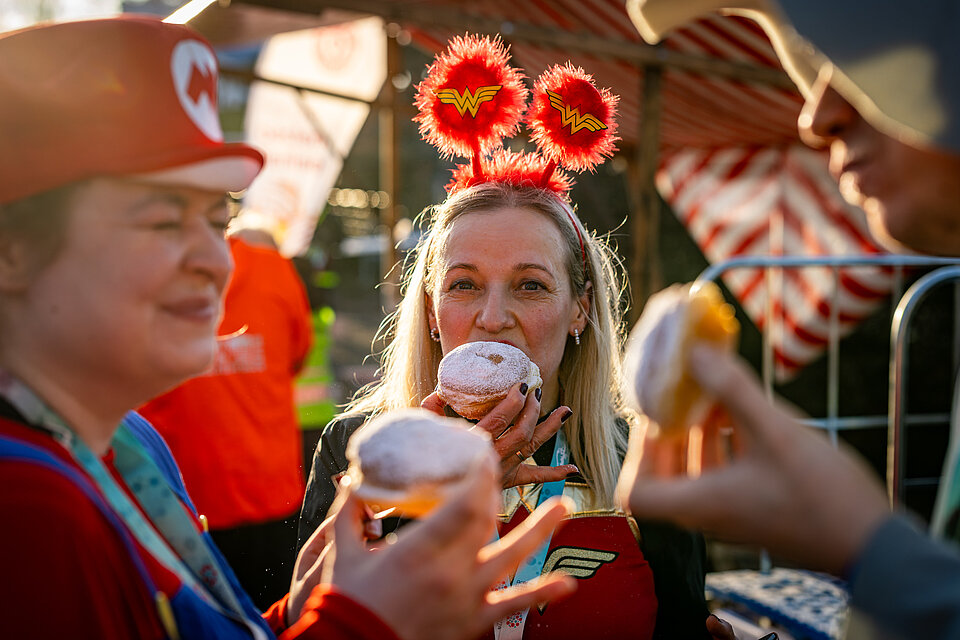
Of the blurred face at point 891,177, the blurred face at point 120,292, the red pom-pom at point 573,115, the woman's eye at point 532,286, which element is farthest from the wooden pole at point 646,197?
the blurred face at point 120,292

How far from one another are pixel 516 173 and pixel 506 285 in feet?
1.41

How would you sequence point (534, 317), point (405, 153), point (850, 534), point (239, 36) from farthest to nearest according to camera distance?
point (405, 153) < point (239, 36) < point (534, 317) < point (850, 534)

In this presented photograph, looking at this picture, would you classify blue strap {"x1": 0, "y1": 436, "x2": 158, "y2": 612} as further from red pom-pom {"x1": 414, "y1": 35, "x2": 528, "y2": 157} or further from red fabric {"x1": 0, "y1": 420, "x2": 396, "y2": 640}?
red pom-pom {"x1": 414, "y1": 35, "x2": 528, "y2": 157}

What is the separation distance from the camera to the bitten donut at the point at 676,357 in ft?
3.53

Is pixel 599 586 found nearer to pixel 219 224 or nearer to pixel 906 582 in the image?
pixel 906 582

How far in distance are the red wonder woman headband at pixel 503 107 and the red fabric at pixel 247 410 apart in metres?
2.01

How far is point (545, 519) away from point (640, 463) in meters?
0.18

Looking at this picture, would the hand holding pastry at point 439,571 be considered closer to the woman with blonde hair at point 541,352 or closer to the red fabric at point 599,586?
the woman with blonde hair at point 541,352

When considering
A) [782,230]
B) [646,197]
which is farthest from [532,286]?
[782,230]

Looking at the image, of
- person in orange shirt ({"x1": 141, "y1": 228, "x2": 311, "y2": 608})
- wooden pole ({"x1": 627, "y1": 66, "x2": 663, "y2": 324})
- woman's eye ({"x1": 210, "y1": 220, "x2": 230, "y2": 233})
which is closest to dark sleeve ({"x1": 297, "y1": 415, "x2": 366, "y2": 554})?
woman's eye ({"x1": 210, "y1": 220, "x2": 230, "y2": 233})

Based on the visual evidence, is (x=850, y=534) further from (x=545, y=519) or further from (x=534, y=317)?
(x=534, y=317)

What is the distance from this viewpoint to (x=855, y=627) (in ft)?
3.30

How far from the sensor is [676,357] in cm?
107

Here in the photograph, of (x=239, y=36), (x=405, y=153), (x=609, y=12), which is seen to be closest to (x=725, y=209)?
(x=609, y=12)
